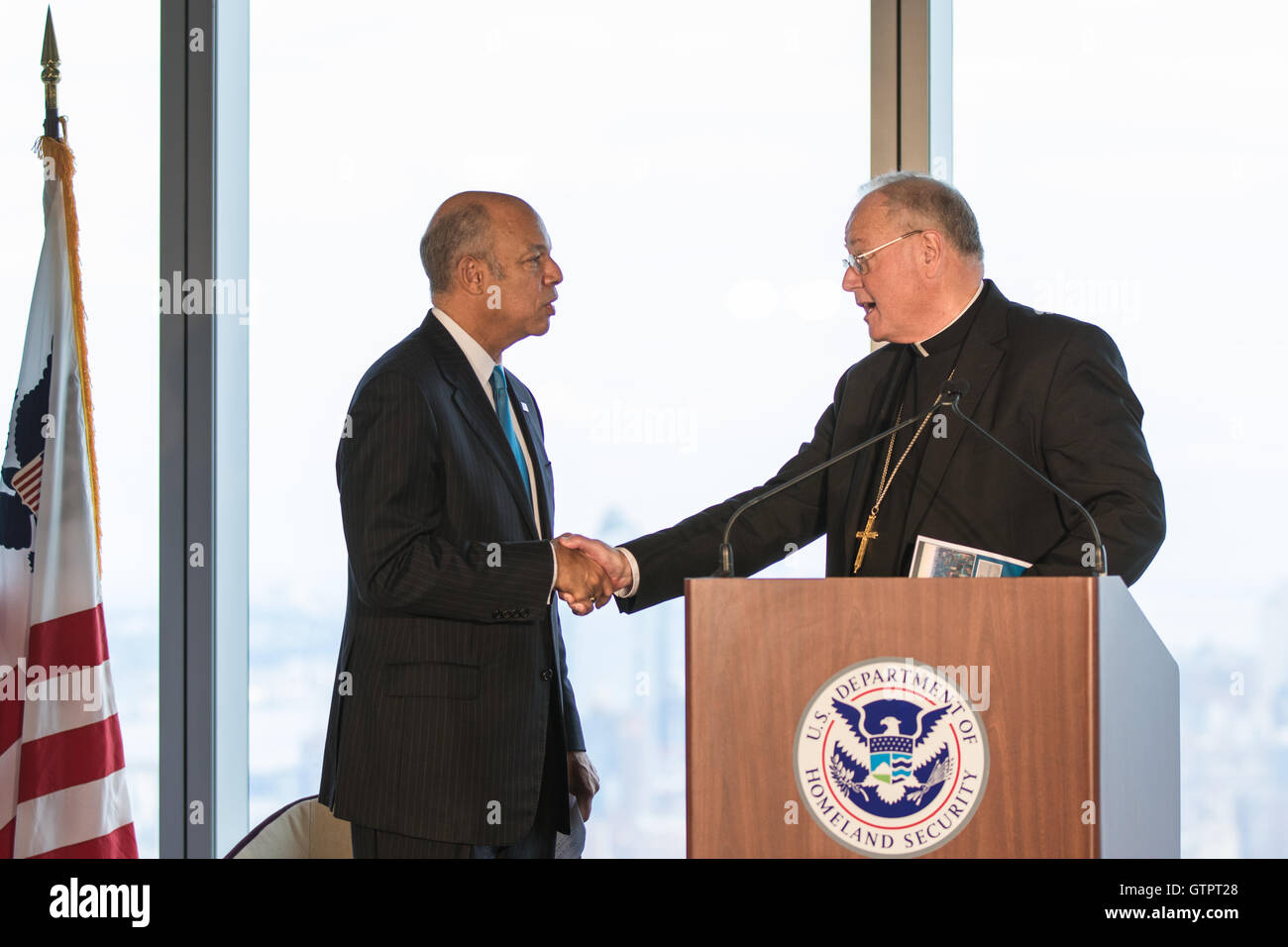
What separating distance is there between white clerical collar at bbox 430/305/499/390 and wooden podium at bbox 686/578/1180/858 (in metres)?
1.24

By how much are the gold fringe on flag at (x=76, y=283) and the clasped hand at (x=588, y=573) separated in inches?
50.4

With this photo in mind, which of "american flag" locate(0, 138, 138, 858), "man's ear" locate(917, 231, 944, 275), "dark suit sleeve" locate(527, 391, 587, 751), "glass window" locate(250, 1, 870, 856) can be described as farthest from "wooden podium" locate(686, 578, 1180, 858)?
"american flag" locate(0, 138, 138, 858)

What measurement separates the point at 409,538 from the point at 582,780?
64cm

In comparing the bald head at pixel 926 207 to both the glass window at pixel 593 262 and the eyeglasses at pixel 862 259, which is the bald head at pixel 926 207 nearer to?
the eyeglasses at pixel 862 259

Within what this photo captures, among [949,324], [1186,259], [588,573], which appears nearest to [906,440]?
[949,324]

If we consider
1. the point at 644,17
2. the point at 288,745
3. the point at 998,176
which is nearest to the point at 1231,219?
the point at 998,176

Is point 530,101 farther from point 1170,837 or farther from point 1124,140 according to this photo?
point 1170,837

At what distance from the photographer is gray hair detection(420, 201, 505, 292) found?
2.54 meters

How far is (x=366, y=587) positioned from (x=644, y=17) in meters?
1.89

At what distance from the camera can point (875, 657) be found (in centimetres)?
133

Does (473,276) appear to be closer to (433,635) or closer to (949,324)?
(433,635)

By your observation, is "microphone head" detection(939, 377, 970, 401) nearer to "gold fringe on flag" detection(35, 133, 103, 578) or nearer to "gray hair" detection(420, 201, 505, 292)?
"gray hair" detection(420, 201, 505, 292)

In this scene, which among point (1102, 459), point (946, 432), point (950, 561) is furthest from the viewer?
point (946, 432)
